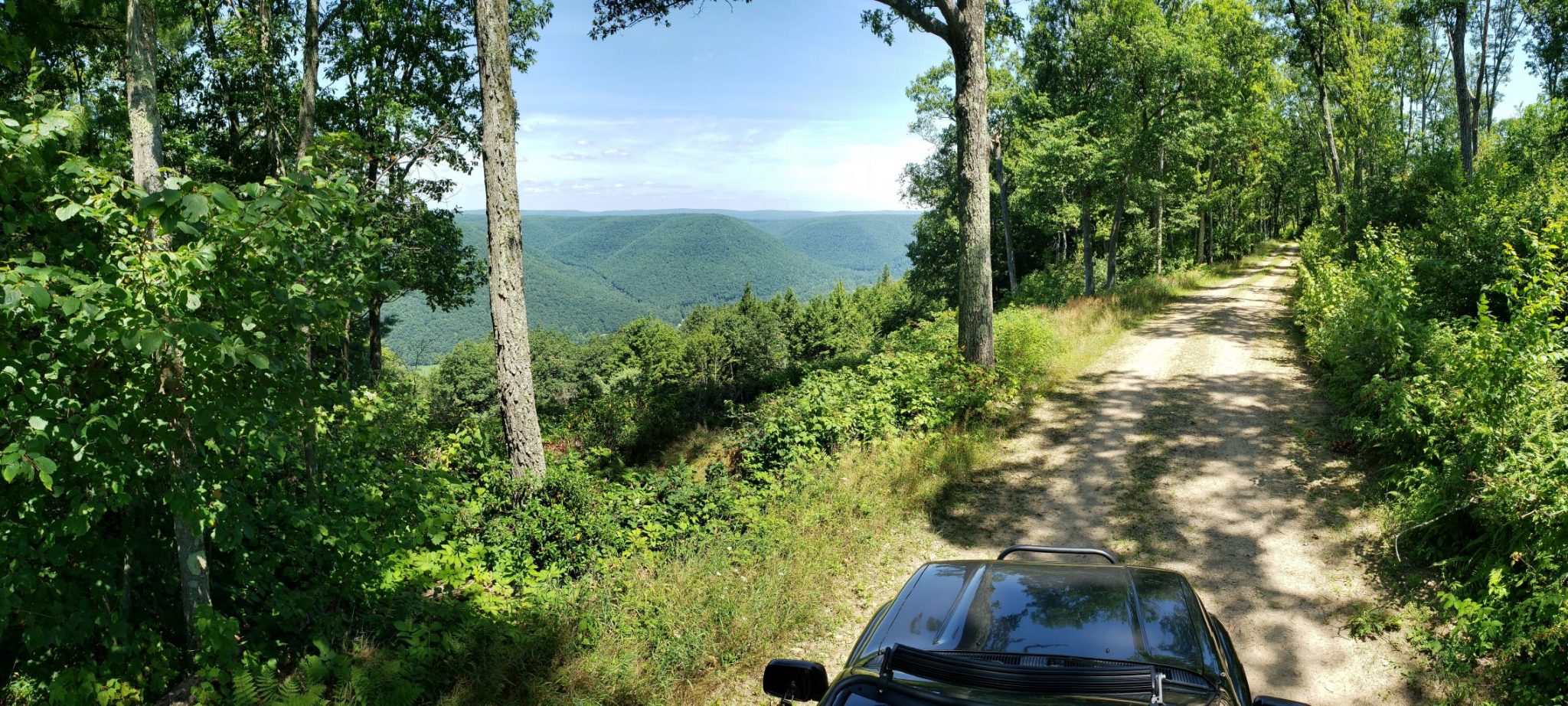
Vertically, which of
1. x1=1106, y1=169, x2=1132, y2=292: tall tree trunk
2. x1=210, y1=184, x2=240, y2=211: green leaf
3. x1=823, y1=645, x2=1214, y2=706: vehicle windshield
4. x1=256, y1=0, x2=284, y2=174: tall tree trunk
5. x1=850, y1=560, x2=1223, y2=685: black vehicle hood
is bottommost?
x1=850, y1=560, x2=1223, y2=685: black vehicle hood

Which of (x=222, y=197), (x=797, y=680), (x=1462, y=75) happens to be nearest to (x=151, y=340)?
(x=222, y=197)

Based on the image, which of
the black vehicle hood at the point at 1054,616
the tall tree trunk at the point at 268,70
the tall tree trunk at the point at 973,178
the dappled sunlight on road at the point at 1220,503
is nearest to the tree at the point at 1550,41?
the dappled sunlight on road at the point at 1220,503

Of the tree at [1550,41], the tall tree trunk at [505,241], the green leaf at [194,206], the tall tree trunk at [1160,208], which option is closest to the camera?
the green leaf at [194,206]

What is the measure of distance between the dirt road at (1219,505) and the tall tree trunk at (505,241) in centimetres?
426

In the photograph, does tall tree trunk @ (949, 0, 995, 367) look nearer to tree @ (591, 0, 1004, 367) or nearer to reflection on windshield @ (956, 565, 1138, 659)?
tree @ (591, 0, 1004, 367)

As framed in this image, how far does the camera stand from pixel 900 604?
3.58 meters

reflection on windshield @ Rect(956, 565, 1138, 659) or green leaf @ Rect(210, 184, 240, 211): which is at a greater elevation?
green leaf @ Rect(210, 184, 240, 211)

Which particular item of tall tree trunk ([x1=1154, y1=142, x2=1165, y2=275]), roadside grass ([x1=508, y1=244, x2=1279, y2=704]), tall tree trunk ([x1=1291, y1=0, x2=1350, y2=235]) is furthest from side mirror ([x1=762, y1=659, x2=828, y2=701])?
tall tree trunk ([x1=1291, y1=0, x2=1350, y2=235])

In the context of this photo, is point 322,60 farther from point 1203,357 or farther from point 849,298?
point 849,298

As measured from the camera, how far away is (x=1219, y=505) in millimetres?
8016

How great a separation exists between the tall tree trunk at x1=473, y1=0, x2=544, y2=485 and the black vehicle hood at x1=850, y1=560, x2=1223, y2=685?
5.55 metres

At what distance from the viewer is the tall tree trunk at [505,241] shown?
313 inches

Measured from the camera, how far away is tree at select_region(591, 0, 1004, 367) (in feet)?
36.8

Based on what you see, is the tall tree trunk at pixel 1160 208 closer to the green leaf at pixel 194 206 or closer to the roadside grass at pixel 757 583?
the roadside grass at pixel 757 583
